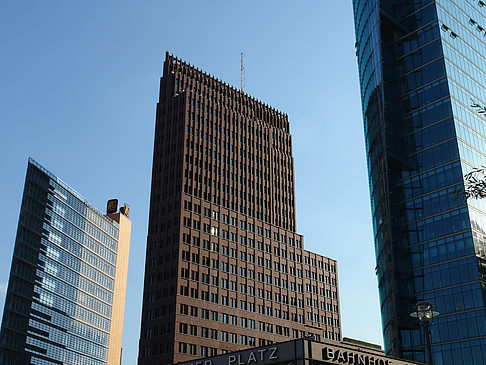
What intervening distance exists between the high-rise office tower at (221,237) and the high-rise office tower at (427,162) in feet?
126

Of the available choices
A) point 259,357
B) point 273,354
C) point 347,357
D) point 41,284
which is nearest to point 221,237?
point 41,284

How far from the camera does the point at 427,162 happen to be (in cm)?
11394

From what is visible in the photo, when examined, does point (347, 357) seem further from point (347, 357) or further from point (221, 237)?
point (221, 237)

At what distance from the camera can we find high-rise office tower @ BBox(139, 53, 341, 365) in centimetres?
13650

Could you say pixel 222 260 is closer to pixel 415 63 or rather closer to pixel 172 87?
pixel 172 87

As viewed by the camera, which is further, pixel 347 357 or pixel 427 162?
pixel 427 162

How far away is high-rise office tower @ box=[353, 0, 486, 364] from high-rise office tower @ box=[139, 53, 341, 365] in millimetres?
38479

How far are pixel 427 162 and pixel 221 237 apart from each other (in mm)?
57082

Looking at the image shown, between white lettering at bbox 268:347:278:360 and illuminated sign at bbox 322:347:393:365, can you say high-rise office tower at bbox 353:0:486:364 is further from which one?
white lettering at bbox 268:347:278:360

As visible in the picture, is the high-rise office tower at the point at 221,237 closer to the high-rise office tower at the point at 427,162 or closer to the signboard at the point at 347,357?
the high-rise office tower at the point at 427,162

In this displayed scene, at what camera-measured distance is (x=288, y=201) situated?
172000 millimetres

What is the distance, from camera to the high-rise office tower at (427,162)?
3991 inches

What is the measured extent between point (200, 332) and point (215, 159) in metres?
46.2

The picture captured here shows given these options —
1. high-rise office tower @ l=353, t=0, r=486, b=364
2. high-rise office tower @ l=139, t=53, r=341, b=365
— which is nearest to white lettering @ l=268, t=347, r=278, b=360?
high-rise office tower @ l=353, t=0, r=486, b=364
